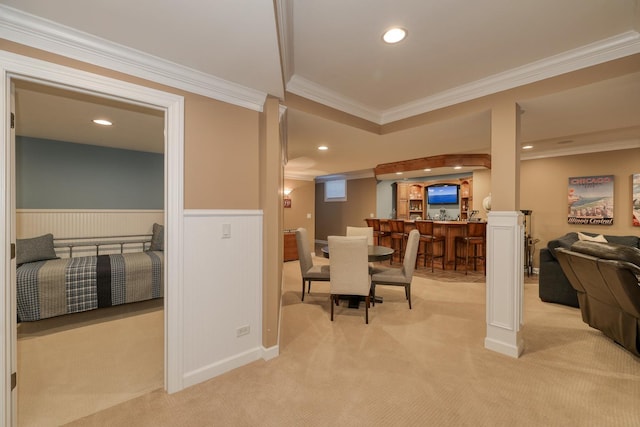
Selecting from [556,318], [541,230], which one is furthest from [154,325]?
[541,230]

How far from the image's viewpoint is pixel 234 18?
4.81 ft

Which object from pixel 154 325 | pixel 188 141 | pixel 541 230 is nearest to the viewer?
pixel 188 141

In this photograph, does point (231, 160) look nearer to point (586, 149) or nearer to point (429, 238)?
point (429, 238)

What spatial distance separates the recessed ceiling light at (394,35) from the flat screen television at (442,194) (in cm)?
671

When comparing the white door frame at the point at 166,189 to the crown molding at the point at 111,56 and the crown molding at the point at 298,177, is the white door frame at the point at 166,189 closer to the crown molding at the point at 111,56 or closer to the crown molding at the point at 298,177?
the crown molding at the point at 111,56

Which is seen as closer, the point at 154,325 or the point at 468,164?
the point at 154,325

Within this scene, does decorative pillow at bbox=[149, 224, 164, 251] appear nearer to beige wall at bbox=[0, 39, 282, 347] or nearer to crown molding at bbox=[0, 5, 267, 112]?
beige wall at bbox=[0, 39, 282, 347]

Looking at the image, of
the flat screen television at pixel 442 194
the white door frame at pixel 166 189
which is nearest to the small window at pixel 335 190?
the flat screen television at pixel 442 194

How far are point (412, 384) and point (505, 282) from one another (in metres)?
1.24

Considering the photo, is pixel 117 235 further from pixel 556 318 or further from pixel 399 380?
pixel 556 318

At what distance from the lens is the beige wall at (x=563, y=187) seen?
4668 millimetres

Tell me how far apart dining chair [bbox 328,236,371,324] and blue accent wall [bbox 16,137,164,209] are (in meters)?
3.54

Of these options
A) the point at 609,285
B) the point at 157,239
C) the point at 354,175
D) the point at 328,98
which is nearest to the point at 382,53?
the point at 328,98

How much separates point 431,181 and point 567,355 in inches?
244
